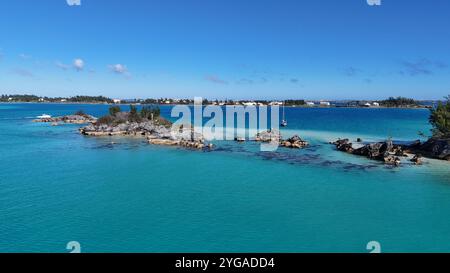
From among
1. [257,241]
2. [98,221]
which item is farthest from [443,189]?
[98,221]

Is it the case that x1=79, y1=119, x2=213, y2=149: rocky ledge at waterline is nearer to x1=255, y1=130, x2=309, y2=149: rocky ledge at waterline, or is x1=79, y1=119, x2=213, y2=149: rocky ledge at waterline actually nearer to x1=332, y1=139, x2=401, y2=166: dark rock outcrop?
Result: x1=255, y1=130, x2=309, y2=149: rocky ledge at waterline

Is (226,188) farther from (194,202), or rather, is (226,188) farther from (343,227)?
(343,227)

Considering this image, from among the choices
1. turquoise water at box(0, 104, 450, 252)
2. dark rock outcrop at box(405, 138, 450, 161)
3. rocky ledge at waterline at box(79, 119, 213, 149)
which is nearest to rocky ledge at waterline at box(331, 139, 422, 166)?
turquoise water at box(0, 104, 450, 252)

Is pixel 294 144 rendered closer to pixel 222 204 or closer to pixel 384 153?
pixel 384 153

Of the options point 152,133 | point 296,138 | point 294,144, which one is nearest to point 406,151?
point 294,144

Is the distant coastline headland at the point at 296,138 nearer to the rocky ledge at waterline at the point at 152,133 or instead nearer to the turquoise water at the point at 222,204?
the rocky ledge at waterline at the point at 152,133

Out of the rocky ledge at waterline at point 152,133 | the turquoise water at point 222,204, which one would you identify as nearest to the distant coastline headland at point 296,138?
the rocky ledge at waterline at point 152,133
